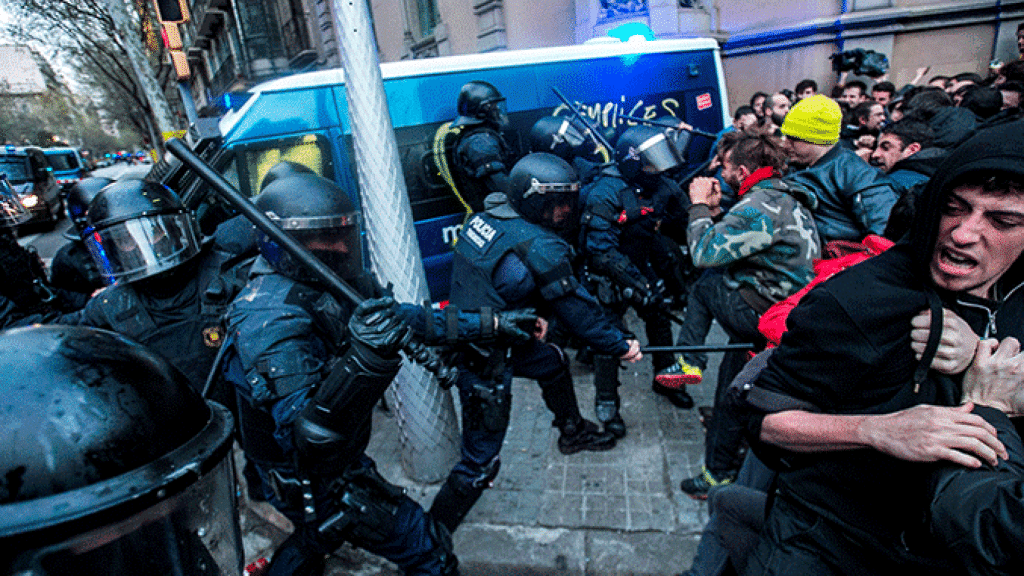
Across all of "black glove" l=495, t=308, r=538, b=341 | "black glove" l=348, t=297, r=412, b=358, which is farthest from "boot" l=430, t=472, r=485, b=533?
"black glove" l=348, t=297, r=412, b=358

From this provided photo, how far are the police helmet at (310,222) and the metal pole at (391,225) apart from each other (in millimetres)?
710

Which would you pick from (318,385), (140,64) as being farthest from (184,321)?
(140,64)

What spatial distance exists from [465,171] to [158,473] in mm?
4086

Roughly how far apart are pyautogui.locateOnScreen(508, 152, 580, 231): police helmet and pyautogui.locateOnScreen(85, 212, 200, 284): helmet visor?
1.82 m

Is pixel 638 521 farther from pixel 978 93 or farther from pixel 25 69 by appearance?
pixel 25 69

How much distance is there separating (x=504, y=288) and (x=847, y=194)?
1791 mm

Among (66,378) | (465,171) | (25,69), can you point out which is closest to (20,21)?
(25,69)

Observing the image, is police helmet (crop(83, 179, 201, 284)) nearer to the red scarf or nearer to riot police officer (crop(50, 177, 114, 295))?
riot police officer (crop(50, 177, 114, 295))

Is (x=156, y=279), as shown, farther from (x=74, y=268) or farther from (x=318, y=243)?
(x=74, y=268)

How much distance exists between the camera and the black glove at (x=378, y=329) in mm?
1668

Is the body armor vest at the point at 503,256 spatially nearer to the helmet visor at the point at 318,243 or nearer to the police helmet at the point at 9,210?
the helmet visor at the point at 318,243

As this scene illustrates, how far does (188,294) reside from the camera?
112 inches

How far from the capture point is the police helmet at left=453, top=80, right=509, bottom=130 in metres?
4.79

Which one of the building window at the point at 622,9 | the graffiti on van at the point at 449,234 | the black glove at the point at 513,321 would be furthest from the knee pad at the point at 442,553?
the building window at the point at 622,9
